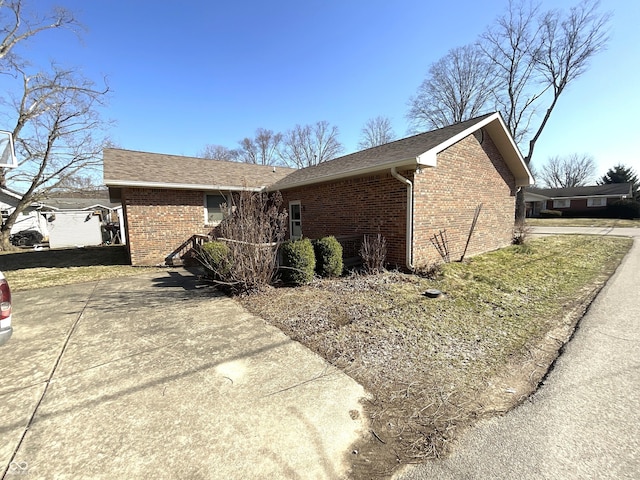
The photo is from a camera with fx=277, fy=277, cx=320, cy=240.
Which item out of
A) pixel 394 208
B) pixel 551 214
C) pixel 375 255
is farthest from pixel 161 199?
pixel 551 214

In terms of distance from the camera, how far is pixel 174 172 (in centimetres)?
1068

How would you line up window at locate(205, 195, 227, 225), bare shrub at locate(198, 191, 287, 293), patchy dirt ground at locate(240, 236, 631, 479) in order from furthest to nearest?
window at locate(205, 195, 227, 225) < bare shrub at locate(198, 191, 287, 293) < patchy dirt ground at locate(240, 236, 631, 479)

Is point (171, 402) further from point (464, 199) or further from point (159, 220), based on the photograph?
A: point (464, 199)

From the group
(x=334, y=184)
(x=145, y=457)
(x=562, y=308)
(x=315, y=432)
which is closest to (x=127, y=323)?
(x=145, y=457)

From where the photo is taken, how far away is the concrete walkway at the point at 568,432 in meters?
1.92

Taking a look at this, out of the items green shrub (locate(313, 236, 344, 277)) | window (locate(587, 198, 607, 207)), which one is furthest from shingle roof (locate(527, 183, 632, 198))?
green shrub (locate(313, 236, 344, 277))

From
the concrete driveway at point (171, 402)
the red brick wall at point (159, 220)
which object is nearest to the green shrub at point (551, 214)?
the red brick wall at point (159, 220)

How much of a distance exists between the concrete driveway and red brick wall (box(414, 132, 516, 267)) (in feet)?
16.9

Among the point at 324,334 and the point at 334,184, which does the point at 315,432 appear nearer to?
the point at 324,334

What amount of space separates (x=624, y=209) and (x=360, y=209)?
131ft

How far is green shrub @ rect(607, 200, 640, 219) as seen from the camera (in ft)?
99.0

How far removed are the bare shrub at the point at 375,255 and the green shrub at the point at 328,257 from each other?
77cm

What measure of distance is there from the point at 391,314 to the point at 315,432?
2781 millimetres

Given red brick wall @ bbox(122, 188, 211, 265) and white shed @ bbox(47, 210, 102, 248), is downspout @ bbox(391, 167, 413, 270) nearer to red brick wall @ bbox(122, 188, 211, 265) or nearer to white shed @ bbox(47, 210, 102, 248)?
red brick wall @ bbox(122, 188, 211, 265)
